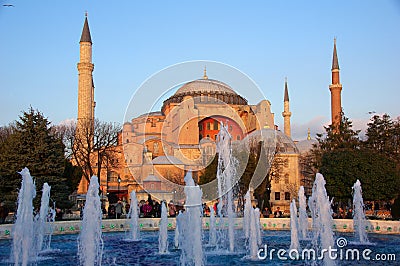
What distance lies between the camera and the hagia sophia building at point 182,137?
35750mm

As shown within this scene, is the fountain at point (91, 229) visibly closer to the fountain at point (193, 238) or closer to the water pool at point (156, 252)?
the water pool at point (156, 252)

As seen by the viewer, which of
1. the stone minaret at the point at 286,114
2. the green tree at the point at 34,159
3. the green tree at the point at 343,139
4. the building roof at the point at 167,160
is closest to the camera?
the green tree at the point at 34,159

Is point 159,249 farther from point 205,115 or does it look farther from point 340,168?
point 205,115

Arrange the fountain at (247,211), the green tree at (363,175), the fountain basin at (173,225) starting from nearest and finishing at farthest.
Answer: the fountain at (247,211) < the fountain basin at (173,225) < the green tree at (363,175)

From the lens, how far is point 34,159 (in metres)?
20.1

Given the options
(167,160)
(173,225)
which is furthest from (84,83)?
(173,225)

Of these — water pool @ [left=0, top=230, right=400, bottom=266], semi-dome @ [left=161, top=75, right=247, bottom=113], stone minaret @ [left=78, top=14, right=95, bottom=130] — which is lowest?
water pool @ [left=0, top=230, right=400, bottom=266]

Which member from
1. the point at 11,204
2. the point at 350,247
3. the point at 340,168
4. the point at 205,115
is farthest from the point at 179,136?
the point at 350,247

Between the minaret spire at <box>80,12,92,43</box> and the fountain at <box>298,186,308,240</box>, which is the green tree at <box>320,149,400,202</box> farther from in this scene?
the minaret spire at <box>80,12,92,43</box>

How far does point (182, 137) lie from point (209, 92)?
11959 millimetres

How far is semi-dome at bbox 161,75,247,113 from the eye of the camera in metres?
53.9

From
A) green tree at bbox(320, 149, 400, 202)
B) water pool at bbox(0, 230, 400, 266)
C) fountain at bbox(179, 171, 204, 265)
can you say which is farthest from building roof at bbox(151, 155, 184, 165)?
fountain at bbox(179, 171, 204, 265)

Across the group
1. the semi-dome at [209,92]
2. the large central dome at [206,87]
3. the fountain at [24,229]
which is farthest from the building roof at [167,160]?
the fountain at [24,229]

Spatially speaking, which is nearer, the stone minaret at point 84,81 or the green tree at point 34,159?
the green tree at point 34,159
